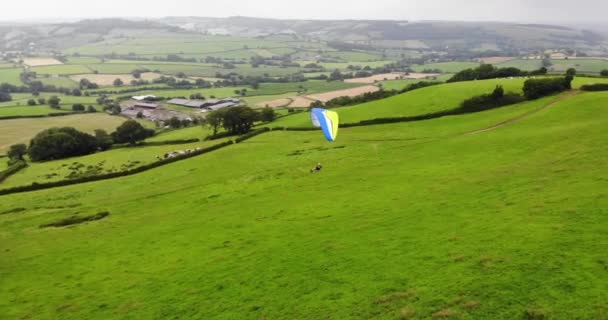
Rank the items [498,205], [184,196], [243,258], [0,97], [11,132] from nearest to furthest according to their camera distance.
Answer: [243,258]
[498,205]
[184,196]
[11,132]
[0,97]

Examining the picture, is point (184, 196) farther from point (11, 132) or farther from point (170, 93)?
point (170, 93)

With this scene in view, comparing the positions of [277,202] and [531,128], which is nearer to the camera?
[277,202]

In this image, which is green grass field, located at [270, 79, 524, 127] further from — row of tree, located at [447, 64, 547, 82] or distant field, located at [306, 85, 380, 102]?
distant field, located at [306, 85, 380, 102]

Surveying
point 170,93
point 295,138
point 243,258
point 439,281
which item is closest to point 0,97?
point 170,93

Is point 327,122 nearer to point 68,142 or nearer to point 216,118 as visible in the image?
point 216,118

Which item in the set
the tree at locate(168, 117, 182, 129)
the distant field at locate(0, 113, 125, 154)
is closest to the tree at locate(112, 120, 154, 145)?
the tree at locate(168, 117, 182, 129)

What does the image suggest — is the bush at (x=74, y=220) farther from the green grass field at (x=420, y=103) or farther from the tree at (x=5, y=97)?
the tree at (x=5, y=97)

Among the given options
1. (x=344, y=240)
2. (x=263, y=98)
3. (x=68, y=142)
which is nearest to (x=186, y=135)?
(x=68, y=142)

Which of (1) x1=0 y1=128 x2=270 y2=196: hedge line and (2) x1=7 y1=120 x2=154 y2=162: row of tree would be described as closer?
(1) x1=0 y1=128 x2=270 y2=196: hedge line
